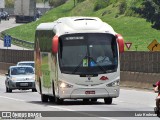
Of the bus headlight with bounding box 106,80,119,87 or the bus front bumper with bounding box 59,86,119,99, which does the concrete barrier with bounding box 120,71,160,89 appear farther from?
the bus front bumper with bounding box 59,86,119,99

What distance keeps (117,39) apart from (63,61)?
2110mm

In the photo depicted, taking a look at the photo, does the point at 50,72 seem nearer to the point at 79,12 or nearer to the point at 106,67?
the point at 106,67

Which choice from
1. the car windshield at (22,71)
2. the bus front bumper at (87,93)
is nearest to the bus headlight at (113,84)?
the bus front bumper at (87,93)

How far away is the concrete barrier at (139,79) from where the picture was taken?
1626 inches

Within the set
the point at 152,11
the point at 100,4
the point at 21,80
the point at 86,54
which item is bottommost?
the point at 21,80

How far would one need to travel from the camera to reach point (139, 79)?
4319 centimetres

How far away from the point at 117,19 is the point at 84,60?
88.1 m

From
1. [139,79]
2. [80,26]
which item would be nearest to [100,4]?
[139,79]

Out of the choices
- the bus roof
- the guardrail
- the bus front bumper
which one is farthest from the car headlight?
the guardrail

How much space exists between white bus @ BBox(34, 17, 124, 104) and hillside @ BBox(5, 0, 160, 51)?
211 ft

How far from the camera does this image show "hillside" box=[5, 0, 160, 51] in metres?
106

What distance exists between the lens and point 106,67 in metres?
29.1

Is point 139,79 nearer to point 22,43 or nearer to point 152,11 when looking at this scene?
point 152,11

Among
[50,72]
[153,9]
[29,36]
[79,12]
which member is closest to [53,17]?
[79,12]
